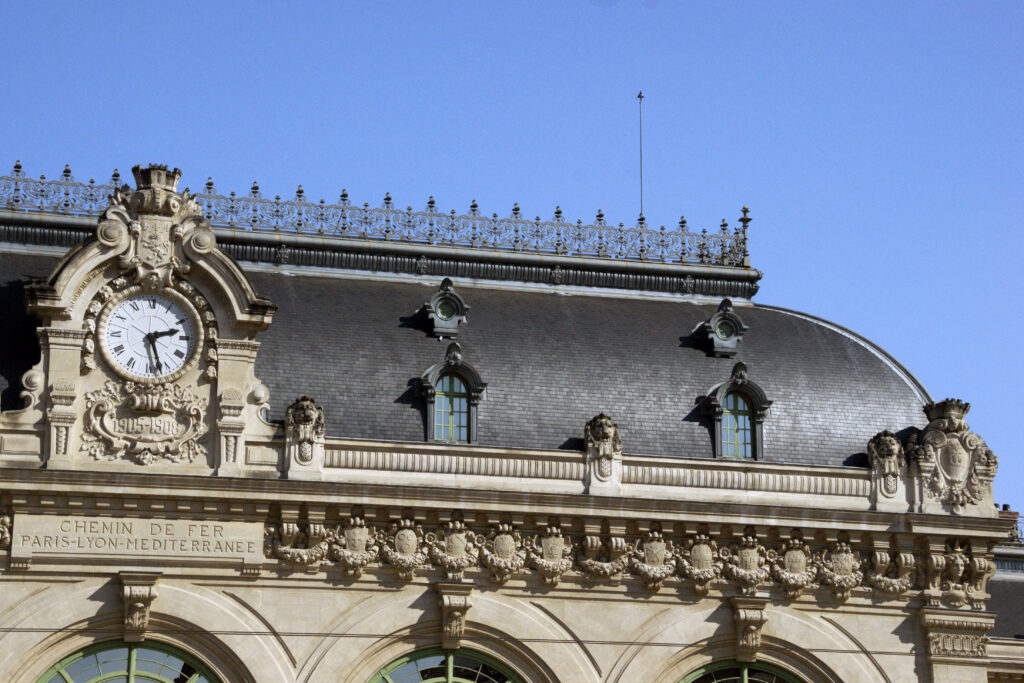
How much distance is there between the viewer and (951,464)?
41500 mm

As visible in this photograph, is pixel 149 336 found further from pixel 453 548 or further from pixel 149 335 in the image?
pixel 453 548

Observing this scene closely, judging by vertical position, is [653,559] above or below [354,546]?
above

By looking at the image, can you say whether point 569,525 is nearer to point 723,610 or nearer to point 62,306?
point 723,610

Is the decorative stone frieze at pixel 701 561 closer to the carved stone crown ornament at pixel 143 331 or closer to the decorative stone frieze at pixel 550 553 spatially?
the decorative stone frieze at pixel 550 553

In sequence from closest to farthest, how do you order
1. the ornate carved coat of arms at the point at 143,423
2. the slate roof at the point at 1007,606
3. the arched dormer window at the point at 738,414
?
1. the ornate carved coat of arms at the point at 143,423
2. the arched dormer window at the point at 738,414
3. the slate roof at the point at 1007,606

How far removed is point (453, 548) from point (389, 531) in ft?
3.91

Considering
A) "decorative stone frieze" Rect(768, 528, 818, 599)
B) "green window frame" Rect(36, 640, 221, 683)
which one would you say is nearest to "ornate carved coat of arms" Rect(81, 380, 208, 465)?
"green window frame" Rect(36, 640, 221, 683)

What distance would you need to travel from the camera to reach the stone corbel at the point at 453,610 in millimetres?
38781

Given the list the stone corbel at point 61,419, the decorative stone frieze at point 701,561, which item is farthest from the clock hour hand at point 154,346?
the decorative stone frieze at point 701,561

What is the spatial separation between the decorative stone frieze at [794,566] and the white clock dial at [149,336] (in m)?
11.5

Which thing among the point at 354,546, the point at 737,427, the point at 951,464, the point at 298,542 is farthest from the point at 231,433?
the point at 951,464

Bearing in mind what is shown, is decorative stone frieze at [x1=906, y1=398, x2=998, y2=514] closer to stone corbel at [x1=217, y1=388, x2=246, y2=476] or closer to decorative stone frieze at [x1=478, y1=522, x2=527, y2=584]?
decorative stone frieze at [x1=478, y1=522, x2=527, y2=584]

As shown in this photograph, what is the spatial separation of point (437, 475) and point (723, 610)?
231 inches

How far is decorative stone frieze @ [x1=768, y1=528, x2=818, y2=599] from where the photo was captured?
40219 mm
